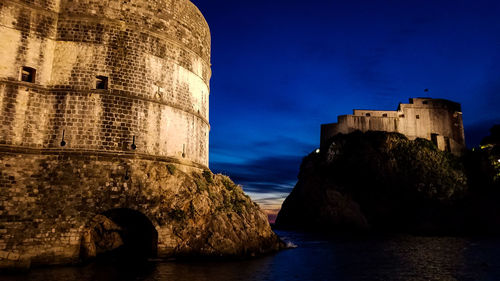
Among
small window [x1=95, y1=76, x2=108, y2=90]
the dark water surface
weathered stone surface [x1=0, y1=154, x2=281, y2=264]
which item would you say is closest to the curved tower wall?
small window [x1=95, y1=76, x2=108, y2=90]

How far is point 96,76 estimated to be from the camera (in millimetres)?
15328

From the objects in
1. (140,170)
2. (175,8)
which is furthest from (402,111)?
(140,170)

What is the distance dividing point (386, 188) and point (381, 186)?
25.1 inches

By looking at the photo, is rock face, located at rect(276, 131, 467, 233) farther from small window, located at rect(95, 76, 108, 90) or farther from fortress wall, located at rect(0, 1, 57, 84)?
fortress wall, located at rect(0, 1, 57, 84)

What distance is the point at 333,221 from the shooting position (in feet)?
141

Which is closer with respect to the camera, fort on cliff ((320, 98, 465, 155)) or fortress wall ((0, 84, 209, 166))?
fortress wall ((0, 84, 209, 166))

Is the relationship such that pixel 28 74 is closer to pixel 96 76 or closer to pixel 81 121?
pixel 96 76

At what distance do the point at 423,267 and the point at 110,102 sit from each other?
16328mm

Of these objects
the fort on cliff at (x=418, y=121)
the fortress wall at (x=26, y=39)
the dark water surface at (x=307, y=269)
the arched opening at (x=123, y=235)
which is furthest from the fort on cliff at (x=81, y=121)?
the fort on cliff at (x=418, y=121)

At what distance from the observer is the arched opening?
14.7 m

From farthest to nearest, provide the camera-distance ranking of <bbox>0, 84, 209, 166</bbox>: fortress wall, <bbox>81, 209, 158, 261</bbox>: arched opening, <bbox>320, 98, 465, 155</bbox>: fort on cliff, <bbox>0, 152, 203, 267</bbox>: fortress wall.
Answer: <bbox>320, 98, 465, 155</bbox>: fort on cliff → <bbox>81, 209, 158, 261</bbox>: arched opening → <bbox>0, 84, 209, 166</bbox>: fortress wall → <bbox>0, 152, 203, 267</bbox>: fortress wall

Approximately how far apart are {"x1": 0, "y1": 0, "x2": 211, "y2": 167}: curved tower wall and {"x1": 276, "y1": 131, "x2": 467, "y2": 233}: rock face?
3049 cm

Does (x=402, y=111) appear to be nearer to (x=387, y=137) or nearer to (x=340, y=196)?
(x=387, y=137)

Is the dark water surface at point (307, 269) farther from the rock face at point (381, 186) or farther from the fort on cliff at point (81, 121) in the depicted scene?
the rock face at point (381, 186)
